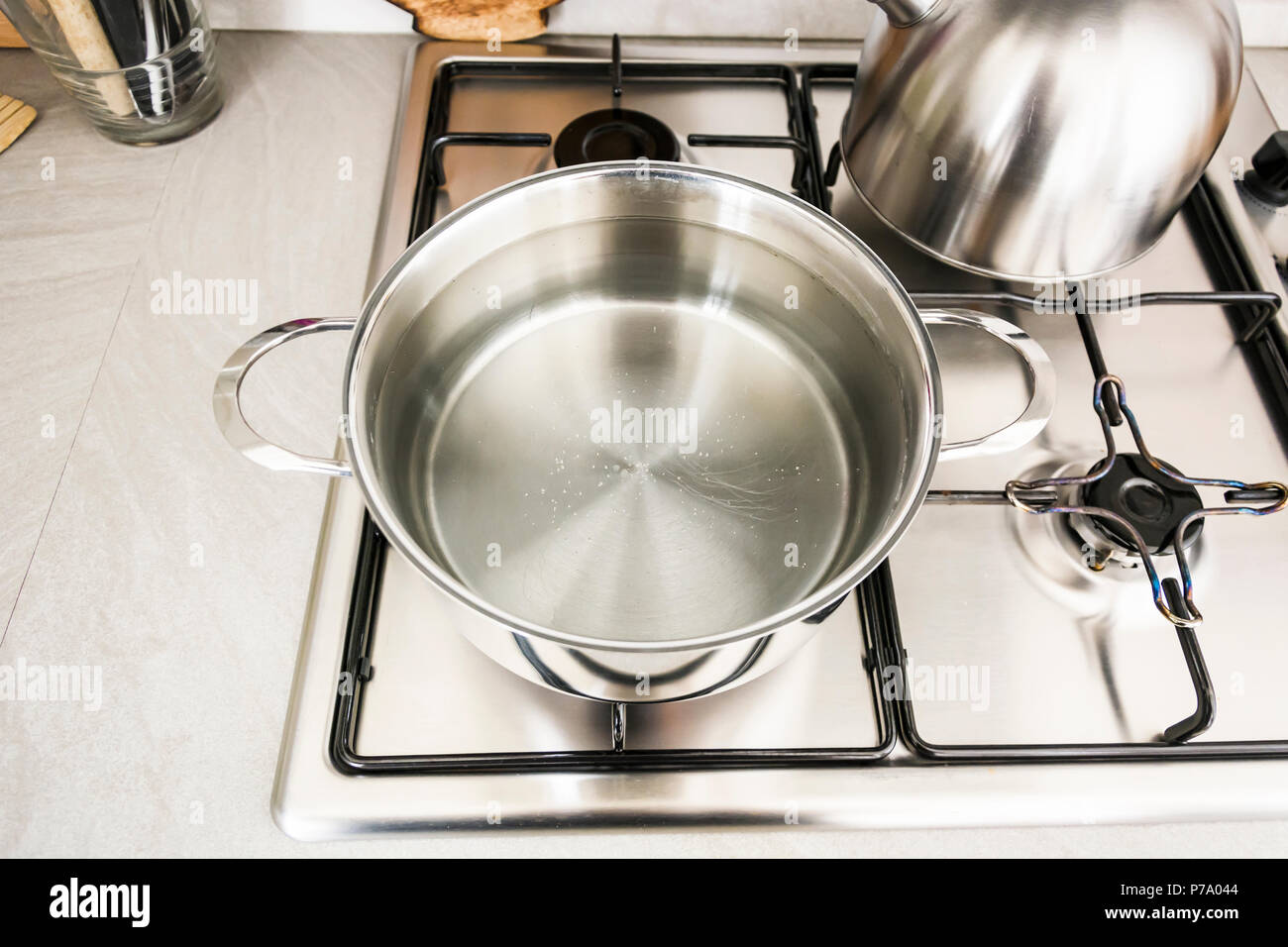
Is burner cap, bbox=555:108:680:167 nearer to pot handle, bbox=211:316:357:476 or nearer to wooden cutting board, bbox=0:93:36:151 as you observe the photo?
pot handle, bbox=211:316:357:476

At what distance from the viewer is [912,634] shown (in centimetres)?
53

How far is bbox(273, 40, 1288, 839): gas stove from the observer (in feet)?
1.59

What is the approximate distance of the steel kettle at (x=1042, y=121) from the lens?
50cm

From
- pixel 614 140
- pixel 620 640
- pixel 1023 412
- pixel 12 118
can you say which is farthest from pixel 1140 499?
pixel 12 118

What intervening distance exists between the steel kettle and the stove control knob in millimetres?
217

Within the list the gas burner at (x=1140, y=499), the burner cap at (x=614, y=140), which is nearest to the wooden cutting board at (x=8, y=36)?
the burner cap at (x=614, y=140)

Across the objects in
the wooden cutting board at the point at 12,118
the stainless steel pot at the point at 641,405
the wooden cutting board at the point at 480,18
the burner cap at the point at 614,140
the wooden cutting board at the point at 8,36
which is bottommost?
the stainless steel pot at the point at 641,405

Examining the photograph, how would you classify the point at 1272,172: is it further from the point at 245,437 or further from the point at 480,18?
the point at 245,437

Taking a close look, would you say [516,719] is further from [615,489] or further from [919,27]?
[919,27]

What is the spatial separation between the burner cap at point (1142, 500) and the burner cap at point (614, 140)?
406 millimetres

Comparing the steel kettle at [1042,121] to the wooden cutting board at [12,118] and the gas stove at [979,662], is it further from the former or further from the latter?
the wooden cutting board at [12,118]

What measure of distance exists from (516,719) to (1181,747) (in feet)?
1.31

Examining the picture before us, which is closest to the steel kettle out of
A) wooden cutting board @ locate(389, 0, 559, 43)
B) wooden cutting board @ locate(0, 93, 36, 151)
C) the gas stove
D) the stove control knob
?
the gas stove

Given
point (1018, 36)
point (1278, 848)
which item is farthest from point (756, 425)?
point (1278, 848)
